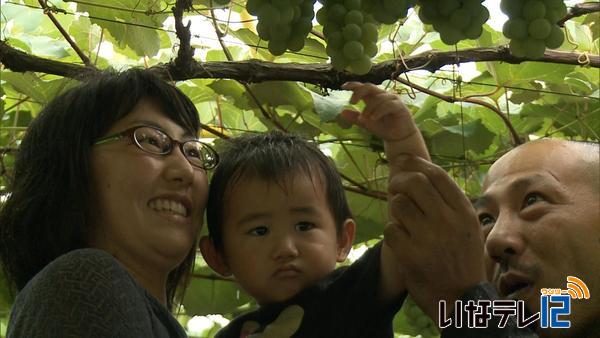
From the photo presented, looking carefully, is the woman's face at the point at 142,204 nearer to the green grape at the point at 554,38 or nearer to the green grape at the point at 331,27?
the green grape at the point at 331,27

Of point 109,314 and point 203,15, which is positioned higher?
point 203,15

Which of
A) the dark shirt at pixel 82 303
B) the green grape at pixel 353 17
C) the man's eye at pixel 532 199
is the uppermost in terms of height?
the man's eye at pixel 532 199

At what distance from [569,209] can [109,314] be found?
2.41 feet

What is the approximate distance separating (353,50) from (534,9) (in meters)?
0.18

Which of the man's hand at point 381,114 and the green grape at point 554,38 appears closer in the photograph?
the green grape at point 554,38

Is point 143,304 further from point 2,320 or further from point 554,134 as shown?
point 2,320

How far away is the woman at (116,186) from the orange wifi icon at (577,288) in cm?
56

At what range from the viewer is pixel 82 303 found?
111 cm

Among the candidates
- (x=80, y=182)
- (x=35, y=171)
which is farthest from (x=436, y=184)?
(x=35, y=171)

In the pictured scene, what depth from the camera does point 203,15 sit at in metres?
1.64

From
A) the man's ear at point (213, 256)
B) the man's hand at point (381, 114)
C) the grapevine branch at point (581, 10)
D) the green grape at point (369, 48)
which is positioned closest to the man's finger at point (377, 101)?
the man's hand at point (381, 114)

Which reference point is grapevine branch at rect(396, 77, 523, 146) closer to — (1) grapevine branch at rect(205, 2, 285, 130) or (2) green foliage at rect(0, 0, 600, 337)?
(2) green foliage at rect(0, 0, 600, 337)

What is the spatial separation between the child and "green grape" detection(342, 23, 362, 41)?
495mm

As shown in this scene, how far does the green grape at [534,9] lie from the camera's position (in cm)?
89
